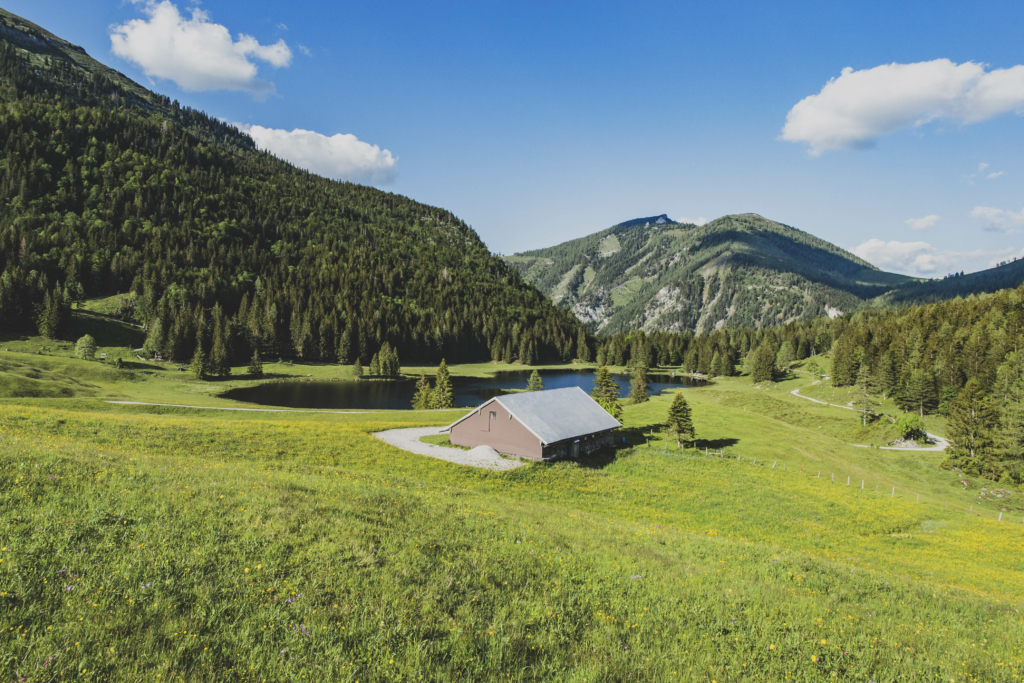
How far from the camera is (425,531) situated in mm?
11578

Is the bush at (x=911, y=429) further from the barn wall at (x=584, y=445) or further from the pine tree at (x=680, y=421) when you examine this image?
Result: the barn wall at (x=584, y=445)

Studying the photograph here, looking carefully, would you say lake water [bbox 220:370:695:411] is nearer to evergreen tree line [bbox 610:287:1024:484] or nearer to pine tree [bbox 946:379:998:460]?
evergreen tree line [bbox 610:287:1024:484]

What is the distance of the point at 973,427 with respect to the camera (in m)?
61.1

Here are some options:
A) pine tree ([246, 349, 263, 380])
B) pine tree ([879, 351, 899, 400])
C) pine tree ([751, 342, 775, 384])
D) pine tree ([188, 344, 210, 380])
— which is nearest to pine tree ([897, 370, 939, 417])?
pine tree ([879, 351, 899, 400])

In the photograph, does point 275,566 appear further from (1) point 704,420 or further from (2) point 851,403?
(2) point 851,403

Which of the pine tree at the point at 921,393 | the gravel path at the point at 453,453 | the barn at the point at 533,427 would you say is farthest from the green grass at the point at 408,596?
the pine tree at the point at 921,393

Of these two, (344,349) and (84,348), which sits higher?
(344,349)

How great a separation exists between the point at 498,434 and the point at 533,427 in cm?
389

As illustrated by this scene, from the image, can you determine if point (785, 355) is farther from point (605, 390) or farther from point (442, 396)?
point (442, 396)

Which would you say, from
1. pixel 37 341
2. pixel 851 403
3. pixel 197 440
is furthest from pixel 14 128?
pixel 851 403

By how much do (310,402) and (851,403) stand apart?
12008cm

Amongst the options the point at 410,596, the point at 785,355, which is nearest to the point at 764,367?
the point at 785,355

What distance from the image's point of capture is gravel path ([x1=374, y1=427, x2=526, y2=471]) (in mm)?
38781

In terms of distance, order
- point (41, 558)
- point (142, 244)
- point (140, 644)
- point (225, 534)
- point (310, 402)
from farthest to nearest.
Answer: point (142, 244)
point (310, 402)
point (225, 534)
point (41, 558)
point (140, 644)
